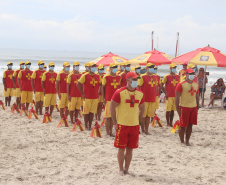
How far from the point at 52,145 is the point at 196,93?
367cm

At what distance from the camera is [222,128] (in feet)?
32.9

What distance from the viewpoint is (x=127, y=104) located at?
522 centimetres

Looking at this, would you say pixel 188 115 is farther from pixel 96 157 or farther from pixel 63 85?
pixel 63 85

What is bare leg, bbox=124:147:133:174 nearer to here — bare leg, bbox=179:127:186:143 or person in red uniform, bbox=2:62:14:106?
bare leg, bbox=179:127:186:143

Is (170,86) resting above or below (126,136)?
above

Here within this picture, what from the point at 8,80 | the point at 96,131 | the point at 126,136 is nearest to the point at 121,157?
the point at 126,136

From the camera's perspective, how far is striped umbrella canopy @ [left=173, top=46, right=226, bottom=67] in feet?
38.5

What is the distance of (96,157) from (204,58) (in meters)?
7.24

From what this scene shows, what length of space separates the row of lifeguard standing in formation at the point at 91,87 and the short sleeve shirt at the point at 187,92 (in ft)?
3.99

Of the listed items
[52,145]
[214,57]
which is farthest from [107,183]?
[214,57]

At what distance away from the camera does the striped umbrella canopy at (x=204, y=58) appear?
1174 cm

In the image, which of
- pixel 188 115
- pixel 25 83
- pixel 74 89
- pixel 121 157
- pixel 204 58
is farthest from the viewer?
pixel 204 58

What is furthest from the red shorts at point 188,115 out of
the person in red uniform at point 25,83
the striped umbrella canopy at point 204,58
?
the person in red uniform at point 25,83

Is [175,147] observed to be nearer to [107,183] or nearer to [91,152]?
[91,152]
